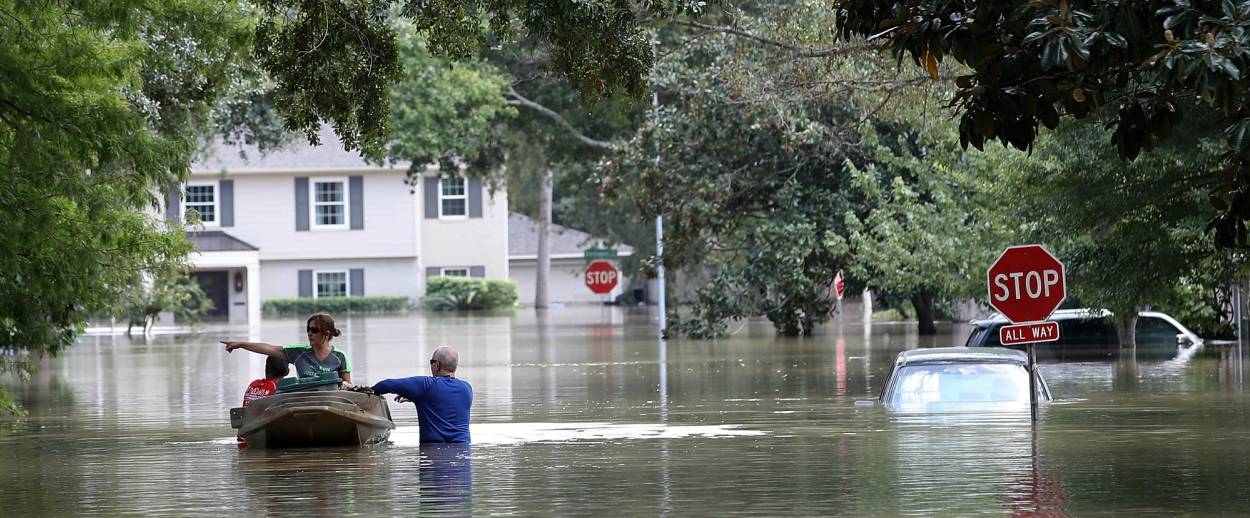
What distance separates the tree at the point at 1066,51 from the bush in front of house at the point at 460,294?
68851 millimetres

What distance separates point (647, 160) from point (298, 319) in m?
34.8

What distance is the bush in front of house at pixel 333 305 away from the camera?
7831cm

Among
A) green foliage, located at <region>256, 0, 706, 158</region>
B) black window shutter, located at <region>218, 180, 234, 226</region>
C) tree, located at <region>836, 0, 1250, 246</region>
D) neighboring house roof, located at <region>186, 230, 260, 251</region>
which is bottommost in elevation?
tree, located at <region>836, 0, 1250, 246</region>

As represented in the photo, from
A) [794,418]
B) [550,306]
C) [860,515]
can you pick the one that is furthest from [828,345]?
[550,306]

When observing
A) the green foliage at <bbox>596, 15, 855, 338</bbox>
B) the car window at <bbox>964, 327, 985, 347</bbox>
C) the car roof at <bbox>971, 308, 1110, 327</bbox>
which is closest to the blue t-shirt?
the car roof at <bbox>971, 308, 1110, 327</bbox>

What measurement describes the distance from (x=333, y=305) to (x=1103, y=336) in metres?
49.8

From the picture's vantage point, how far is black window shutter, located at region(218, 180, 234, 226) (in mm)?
77812

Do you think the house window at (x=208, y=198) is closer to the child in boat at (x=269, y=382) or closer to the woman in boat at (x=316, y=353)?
the child in boat at (x=269, y=382)

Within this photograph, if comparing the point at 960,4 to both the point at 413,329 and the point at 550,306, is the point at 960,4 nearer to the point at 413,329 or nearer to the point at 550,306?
the point at 413,329

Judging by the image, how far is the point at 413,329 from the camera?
56375mm

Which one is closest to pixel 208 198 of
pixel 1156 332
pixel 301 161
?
pixel 301 161

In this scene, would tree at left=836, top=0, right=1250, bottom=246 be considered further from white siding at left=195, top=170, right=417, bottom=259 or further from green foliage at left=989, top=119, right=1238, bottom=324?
white siding at left=195, top=170, right=417, bottom=259

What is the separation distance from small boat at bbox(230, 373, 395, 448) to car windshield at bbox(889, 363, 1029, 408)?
19.5 feet

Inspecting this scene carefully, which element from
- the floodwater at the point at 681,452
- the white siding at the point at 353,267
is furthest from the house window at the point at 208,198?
the floodwater at the point at 681,452
